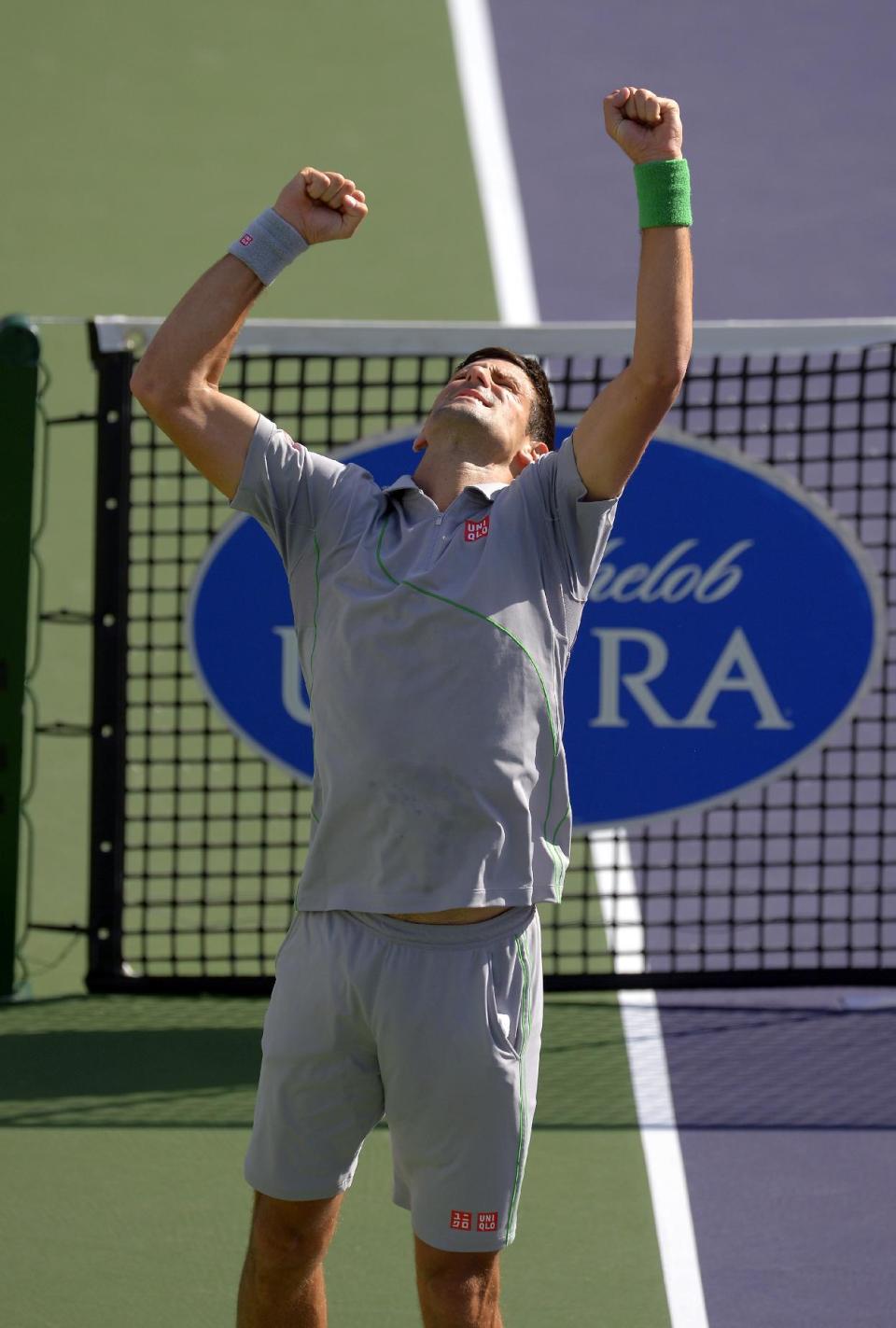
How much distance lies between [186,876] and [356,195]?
262 centimetres

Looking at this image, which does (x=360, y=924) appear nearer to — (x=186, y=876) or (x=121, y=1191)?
(x=121, y=1191)

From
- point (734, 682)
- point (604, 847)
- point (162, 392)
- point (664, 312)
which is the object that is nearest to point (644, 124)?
A: point (664, 312)

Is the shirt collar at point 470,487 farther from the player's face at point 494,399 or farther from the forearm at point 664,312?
the forearm at point 664,312

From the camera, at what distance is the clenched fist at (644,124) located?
3062mm

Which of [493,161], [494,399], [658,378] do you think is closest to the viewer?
[658,378]

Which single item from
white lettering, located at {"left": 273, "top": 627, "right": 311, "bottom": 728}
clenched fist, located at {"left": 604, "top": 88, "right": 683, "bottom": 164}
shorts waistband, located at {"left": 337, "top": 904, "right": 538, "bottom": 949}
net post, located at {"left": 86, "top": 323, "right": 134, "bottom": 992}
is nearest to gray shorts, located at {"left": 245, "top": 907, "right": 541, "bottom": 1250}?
shorts waistband, located at {"left": 337, "top": 904, "right": 538, "bottom": 949}

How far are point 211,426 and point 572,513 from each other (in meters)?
0.58

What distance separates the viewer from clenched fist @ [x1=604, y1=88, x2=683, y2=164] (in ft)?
10.0

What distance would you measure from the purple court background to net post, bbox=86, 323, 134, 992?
59.3 inches

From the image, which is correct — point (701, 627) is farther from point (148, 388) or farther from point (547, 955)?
point (148, 388)

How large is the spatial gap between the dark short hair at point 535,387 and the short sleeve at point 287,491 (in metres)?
0.30

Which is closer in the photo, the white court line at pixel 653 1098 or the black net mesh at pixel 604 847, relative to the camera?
the white court line at pixel 653 1098

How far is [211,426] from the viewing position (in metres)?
3.16

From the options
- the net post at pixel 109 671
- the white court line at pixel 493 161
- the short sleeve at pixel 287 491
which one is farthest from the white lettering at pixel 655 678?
the white court line at pixel 493 161
